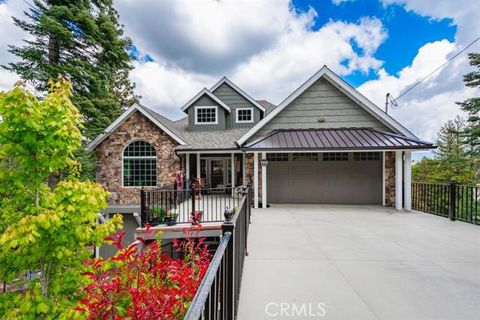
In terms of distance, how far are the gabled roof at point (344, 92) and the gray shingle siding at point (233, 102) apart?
165 inches

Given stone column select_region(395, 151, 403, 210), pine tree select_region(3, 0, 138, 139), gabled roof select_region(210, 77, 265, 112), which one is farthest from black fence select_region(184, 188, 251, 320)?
pine tree select_region(3, 0, 138, 139)

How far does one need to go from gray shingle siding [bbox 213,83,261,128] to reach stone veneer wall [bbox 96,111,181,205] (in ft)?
14.0

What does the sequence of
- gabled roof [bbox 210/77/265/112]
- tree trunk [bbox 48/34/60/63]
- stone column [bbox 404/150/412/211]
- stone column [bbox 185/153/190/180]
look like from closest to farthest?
stone column [bbox 404/150/412/211], stone column [bbox 185/153/190/180], tree trunk [bbox 48/34/60/63], gabled roof [bbox 210/77/265/112]

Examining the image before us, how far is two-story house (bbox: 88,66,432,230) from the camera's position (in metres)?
8.86

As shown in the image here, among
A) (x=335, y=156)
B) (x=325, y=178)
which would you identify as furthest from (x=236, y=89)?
(x=325, y=178)

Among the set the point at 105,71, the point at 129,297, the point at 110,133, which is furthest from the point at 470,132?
the point at 105,71

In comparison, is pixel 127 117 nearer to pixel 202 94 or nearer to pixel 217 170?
pixel 202 94

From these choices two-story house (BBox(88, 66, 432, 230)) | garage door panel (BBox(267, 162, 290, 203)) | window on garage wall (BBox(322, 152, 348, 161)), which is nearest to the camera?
two-story house (BBox(88, 66, 432, 230))

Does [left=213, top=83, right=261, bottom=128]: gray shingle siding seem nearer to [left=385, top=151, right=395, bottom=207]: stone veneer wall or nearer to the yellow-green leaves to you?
[left=385, top=151, right=395, bottom=207]: stone veneer wall

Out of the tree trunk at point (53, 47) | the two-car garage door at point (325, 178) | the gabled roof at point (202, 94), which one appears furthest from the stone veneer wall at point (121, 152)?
the tree trunk at point (53, 47)

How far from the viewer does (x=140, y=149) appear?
11.7 meters

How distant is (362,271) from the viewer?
3.56 meters

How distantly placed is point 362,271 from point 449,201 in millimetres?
5968

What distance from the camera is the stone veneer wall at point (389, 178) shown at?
9.30 metres
